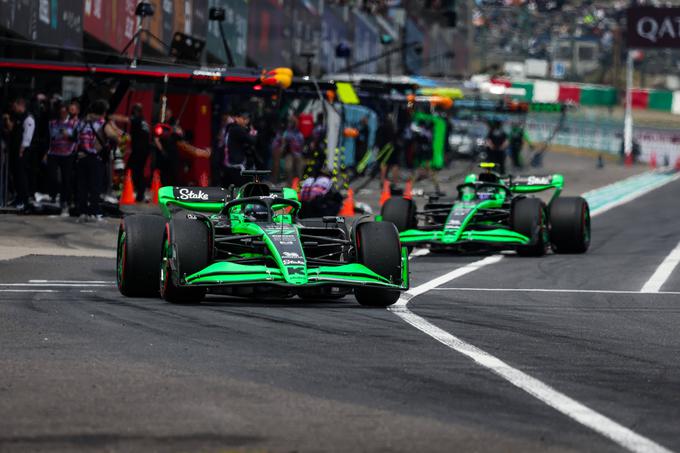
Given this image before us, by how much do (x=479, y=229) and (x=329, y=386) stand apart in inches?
453

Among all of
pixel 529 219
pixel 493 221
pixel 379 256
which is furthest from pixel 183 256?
pixel 493 221

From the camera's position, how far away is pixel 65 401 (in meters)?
7.46

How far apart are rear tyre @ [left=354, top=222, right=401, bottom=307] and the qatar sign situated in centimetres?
7350

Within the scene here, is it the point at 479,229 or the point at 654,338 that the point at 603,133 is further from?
the point at 654,338

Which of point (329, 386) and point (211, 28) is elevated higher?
point (211, 28)

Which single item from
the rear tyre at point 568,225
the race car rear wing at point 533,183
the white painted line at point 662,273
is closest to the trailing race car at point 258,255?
the white painted line at point 662,273

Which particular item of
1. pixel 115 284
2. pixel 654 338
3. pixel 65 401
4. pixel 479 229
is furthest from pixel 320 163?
pixel 65 401

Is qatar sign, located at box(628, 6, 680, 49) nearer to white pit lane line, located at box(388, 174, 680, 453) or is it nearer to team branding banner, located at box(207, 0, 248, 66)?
team branding banner, located at box(207, 0, 248, 66)

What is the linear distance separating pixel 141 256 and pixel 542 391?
5.61 m

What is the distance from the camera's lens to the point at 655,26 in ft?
280

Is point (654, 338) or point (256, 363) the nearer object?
point (256, 363)

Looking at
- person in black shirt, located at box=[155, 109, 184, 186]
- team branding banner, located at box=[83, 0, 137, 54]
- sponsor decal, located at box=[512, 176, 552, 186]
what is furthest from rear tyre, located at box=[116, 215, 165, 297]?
team branding banner, located at box=[83, 0, 137, 54]

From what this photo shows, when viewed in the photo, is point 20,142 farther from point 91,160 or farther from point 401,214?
point 401,214

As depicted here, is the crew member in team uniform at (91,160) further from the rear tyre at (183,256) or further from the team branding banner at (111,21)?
the rear tyre at (183,256)
